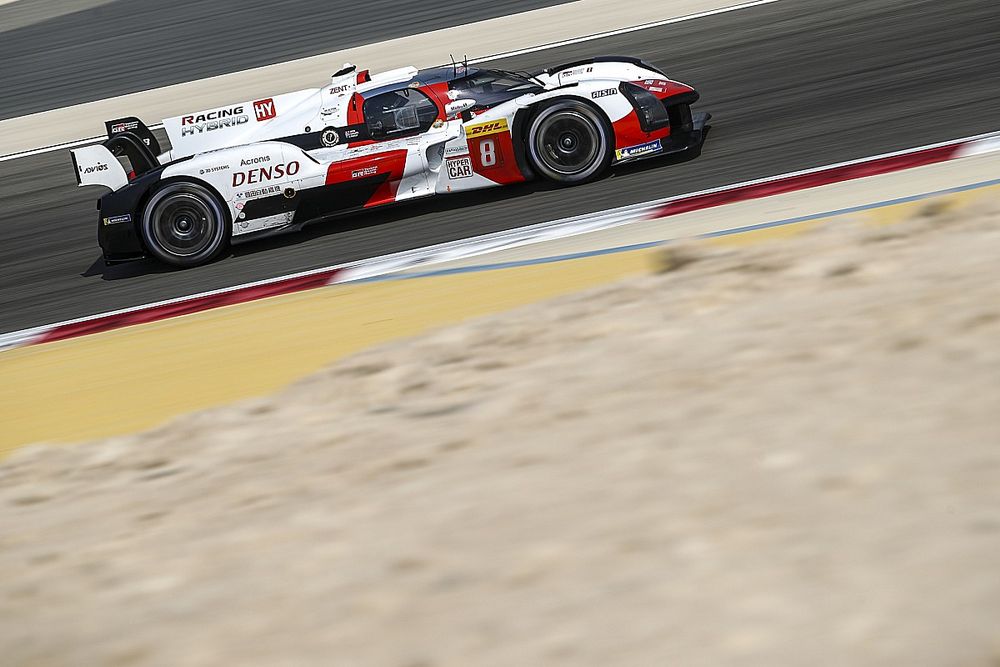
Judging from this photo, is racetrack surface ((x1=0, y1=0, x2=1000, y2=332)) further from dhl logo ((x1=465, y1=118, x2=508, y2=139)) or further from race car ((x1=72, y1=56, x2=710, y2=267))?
dhl logo ((x1=465, y1=118, x2=508, y2=139))

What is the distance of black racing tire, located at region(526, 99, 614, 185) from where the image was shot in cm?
837

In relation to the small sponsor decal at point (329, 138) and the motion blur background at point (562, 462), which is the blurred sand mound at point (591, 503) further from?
the small sponsor decal at point (329, 138)

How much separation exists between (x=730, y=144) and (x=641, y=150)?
961 mm

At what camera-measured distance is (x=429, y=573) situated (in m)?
2.98

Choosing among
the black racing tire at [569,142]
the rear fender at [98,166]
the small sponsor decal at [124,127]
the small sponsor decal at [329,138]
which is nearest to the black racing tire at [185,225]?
the rear fender at [98,166]

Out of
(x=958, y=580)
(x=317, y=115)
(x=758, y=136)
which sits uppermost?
→ (x=317, y=115)

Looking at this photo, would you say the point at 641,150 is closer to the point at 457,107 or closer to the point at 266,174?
the point at 457,107

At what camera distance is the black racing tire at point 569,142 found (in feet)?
27.5

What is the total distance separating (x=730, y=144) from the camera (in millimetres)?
8961

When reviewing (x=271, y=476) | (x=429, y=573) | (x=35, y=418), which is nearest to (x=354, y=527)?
(x=429, y=573)

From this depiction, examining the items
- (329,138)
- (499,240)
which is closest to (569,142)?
(499,240)

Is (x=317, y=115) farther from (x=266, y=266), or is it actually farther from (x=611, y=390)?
(x=611, y=390)

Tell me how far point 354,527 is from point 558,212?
5.19 metres

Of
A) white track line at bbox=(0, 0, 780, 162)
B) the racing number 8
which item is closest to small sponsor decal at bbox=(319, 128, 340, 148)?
the racing number 8
